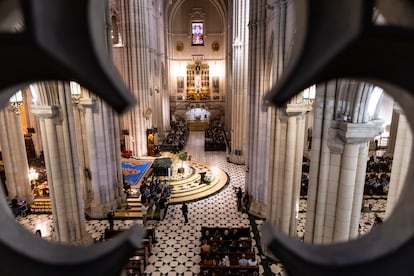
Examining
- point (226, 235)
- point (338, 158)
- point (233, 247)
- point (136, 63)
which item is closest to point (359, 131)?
point (338, 158)

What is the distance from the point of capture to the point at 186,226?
13.8 metres

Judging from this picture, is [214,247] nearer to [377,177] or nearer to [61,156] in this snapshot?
[61,156]

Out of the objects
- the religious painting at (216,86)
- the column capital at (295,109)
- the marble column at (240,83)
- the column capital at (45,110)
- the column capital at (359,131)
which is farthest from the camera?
the religious painting at (216,86)

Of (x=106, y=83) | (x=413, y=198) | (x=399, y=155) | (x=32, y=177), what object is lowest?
(x=32, y=177)

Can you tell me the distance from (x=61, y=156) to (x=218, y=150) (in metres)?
19.1

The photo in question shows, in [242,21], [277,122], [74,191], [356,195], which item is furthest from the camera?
[242,21]

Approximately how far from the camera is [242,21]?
71.9 ft

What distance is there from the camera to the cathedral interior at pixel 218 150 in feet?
4.14

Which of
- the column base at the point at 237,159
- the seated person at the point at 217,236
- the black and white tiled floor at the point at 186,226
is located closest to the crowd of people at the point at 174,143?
the column base at the point at 237,159

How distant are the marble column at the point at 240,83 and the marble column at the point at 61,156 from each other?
1440cm

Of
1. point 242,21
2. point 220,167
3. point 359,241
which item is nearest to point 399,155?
point 359,241

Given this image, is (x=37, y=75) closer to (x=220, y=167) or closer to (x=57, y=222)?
(x=57, y=222)

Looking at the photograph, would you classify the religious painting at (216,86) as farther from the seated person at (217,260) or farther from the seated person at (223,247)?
the seated person at (217,260)

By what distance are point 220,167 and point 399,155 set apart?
16.1 metres
